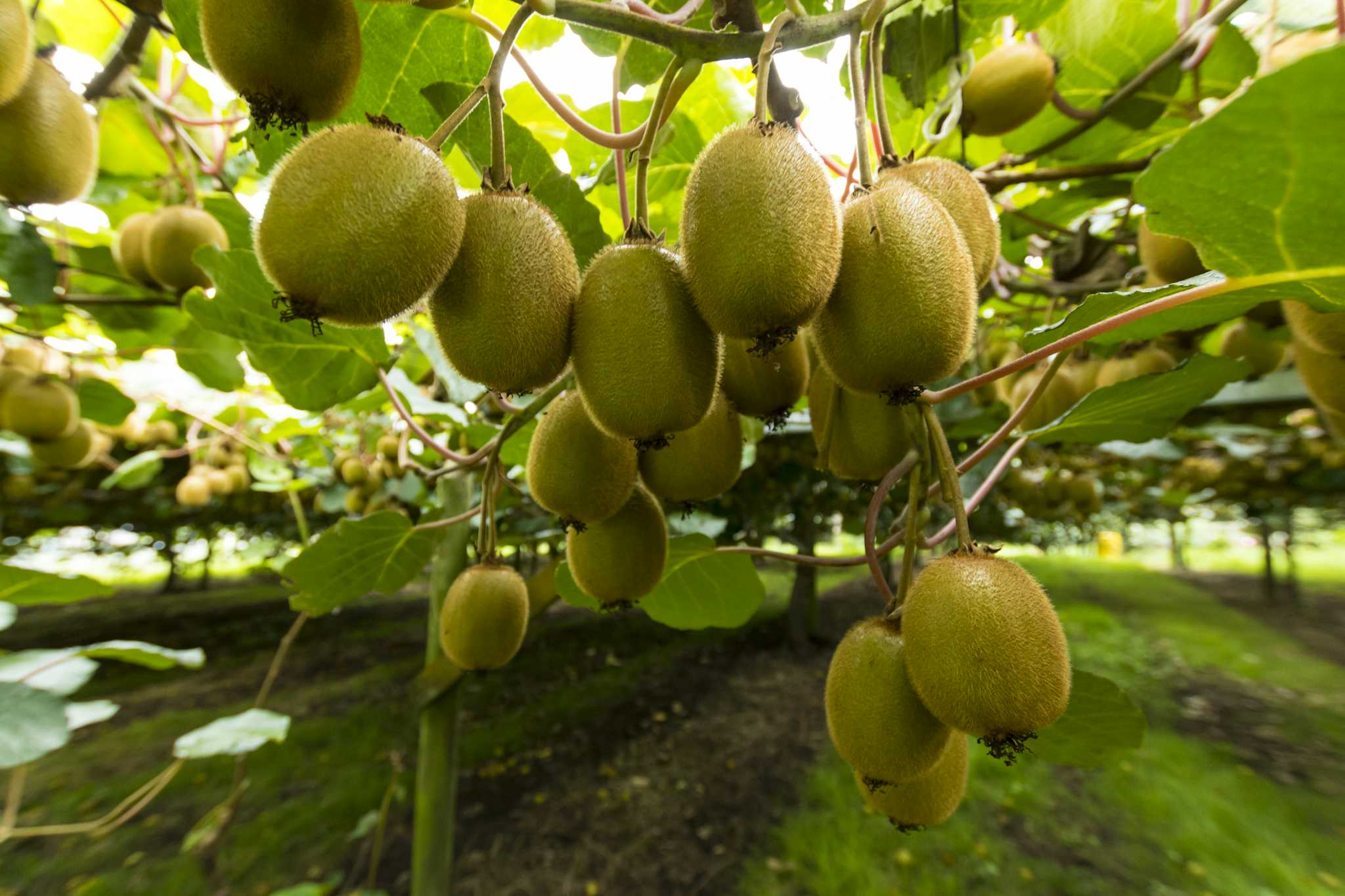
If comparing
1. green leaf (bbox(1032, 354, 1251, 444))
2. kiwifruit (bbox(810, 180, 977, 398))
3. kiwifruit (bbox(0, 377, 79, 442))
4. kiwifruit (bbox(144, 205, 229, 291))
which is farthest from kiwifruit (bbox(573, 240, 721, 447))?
kiwifruit (bbox(0, 377, 79, 442))

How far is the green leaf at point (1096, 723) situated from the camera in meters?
0.97

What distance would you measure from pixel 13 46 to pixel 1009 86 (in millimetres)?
1414

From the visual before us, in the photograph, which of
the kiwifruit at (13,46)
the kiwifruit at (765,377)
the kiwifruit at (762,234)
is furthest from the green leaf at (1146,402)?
the kiwifruit at (13,46)

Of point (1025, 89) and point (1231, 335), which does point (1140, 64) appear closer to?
point (1025, 89)

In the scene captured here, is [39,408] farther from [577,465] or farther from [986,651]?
[986,651]

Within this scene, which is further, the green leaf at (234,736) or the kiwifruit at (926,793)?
the green leaf at (234,736)

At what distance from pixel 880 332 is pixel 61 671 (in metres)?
2.29

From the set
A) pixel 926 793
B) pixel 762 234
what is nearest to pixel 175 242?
pixel 762 234

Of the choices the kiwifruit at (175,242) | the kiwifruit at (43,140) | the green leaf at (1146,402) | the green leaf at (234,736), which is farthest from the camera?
the green leaf at (234,736)

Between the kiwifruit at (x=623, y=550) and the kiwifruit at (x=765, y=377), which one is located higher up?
the kiwifruit at (x=765, y=377)

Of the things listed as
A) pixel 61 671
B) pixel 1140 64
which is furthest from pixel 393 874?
pixel 1140 64

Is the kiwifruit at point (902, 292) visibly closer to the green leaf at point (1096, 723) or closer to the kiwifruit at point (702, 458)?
the kiwifruit at point (702, 458)

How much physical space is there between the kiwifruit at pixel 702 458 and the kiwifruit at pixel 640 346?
7.9 inches

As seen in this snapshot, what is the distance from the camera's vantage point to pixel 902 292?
59cm
